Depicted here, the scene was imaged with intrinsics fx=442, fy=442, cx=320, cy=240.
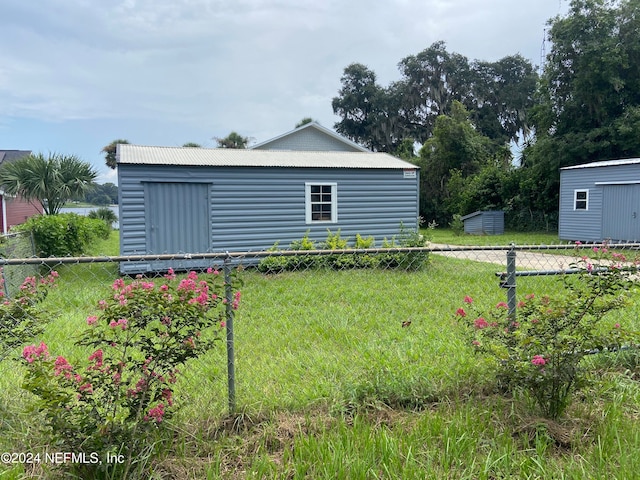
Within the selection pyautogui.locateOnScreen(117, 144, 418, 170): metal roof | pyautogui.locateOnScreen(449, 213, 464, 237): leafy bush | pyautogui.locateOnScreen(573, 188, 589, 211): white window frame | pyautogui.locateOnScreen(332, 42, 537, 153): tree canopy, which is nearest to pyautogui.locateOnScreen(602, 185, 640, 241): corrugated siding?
pyautogui.locateOnScreen(573, 188, 589, 211): white window frame

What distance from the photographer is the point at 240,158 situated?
10688 millimetres

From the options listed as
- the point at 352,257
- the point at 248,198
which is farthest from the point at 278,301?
the point at 248,198

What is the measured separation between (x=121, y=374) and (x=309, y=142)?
18.8 meters

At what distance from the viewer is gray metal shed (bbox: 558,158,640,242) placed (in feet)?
46.2

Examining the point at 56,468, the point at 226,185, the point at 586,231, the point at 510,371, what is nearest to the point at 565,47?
the point at 586,231

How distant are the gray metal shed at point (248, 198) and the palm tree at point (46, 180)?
15.6ft

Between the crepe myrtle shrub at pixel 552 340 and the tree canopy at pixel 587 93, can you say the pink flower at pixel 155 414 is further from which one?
the tree canopy at pixel 587 93

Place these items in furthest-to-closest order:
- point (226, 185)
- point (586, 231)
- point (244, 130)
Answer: point (244, 130) → point (586, 231) → point (226, 185)

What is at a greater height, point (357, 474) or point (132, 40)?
point (132, 40)

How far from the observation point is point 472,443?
2.35 m

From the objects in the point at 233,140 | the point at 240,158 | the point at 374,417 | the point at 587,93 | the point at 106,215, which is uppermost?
the point at 233,140

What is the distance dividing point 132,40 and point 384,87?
36513 mm

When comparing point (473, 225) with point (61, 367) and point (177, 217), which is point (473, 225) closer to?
point (177, 217)

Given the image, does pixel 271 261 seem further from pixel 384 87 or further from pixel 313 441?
pixel 384 87
